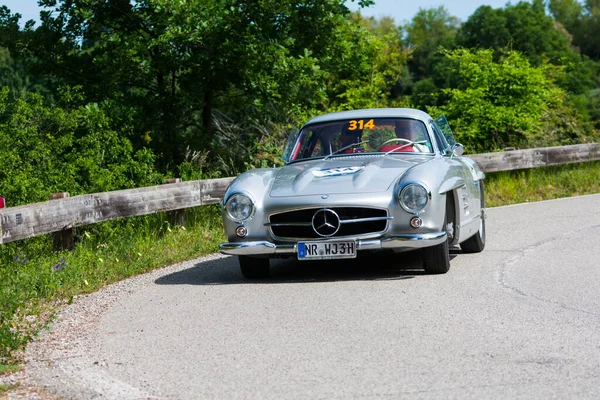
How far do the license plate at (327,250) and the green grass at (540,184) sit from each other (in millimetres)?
8831

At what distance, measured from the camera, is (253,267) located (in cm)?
900

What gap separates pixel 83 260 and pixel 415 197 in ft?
11.6

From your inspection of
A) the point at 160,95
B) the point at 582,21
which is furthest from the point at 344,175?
the point at 582,21

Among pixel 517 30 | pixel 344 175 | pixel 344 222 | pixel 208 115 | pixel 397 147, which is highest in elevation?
pixel 517 30

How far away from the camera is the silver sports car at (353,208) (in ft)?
27.4

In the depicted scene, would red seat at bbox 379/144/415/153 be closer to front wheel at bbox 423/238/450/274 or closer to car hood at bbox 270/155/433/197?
car hood at bbox 270/155/433/197

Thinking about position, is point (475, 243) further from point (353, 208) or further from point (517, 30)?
point (517, 30)

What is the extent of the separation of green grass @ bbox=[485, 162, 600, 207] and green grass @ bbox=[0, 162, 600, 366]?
610 mm

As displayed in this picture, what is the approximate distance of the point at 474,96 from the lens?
24.6 meters

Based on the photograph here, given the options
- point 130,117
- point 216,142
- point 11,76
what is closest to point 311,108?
point 216,142

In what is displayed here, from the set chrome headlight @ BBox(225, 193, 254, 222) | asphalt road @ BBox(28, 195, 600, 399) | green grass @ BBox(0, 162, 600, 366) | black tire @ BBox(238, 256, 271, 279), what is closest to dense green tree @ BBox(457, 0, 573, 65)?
green grass @ BBox(0, 162, 600, 366)

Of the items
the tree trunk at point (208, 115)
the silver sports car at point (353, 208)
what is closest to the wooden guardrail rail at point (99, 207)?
the silver sports car at point (353, 208)

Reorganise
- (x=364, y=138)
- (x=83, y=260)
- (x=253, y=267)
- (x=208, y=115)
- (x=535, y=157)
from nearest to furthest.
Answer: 1. (x=253, y=267)
2. (x=83, y=260)
3. (x=364, y=138)
4. (x=208, y=115)
5. (x=535, y=157)

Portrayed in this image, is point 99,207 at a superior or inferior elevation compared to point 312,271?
superior
